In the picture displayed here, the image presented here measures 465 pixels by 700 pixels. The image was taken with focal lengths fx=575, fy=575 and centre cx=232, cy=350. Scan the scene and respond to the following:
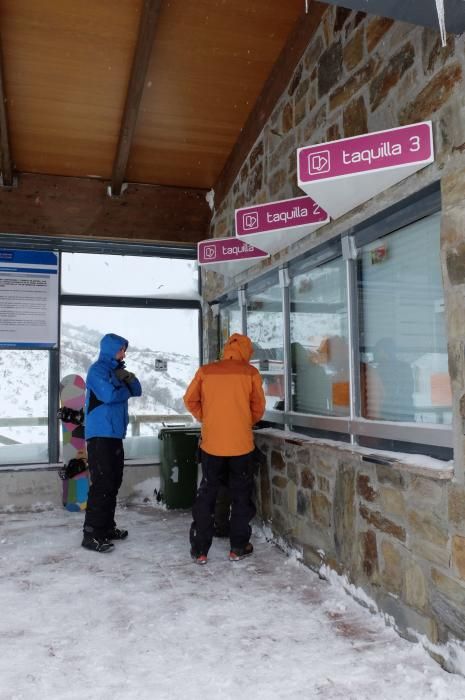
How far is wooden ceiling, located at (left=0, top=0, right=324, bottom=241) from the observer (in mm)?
4629

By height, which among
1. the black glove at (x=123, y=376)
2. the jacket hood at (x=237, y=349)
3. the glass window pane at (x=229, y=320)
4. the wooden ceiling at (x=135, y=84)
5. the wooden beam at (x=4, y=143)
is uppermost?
the wooden ceiling at (x=135, y=84)

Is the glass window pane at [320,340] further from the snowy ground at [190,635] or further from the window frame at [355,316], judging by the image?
the snowy ground at [190,635]

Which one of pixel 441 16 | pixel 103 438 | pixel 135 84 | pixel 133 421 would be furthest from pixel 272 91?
pixel 133 421

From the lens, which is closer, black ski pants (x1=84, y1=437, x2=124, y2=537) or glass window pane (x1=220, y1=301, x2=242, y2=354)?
black ski pants (x1=84, y1=437, x2=124, y2=537)

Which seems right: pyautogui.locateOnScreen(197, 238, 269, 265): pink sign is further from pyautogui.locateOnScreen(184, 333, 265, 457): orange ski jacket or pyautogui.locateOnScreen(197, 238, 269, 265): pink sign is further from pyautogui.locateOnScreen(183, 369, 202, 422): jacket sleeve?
pyautogui.locateOnScreen(183, 369, 202, 422): jacket sleeve

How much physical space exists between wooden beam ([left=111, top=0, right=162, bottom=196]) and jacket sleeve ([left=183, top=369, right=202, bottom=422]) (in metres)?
2.64

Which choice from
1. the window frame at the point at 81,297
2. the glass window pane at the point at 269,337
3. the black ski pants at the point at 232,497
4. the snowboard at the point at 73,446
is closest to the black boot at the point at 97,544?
the black ski pants at the point at 232,497

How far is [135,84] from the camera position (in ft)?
16.6

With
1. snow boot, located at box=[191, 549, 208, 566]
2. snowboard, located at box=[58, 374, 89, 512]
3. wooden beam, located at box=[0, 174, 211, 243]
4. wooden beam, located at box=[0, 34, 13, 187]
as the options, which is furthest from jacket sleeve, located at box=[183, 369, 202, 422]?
wooden beam, located at box=[0, 34, 13, 187]

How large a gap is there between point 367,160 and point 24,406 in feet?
16.2

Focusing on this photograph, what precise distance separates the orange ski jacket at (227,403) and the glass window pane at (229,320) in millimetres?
1869

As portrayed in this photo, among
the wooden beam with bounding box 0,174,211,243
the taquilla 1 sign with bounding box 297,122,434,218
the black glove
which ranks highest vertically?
the wooden beam with bounding box 0,174,211,243

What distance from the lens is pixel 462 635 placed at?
2.56 meters

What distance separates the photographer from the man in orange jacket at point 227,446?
428 centimetres
